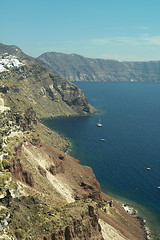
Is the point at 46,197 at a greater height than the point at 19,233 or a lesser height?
lesser

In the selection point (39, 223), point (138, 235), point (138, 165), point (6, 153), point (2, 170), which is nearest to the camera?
point (39, 223)

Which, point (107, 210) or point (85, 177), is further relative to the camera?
point (85, 177)

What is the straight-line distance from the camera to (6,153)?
310ft

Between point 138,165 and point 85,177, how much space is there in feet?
258

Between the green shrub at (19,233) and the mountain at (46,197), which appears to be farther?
the mountain at (46,197)

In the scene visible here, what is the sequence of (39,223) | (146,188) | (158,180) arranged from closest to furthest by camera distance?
1. (39,223)
2. (146,188)
3. (158,180)

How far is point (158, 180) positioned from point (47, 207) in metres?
122

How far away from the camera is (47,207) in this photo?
6800 centimetres

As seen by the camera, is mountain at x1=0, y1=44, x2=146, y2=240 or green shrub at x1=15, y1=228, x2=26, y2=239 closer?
green shrub at x1=15, y1=228, x2=26, y2=239

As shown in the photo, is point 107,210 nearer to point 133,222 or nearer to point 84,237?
point 133,222

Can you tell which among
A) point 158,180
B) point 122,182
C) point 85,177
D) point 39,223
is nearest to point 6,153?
point 39,223

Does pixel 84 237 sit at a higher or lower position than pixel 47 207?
lower

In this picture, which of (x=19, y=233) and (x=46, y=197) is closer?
(x=19, y=233)

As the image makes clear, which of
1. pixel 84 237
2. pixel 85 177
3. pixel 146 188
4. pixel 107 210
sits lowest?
pixel 146 188
